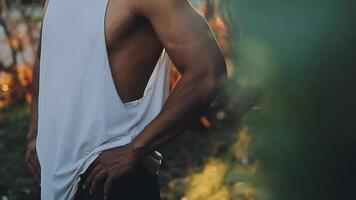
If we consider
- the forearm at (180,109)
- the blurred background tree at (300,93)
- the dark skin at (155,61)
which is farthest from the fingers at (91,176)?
the blurred background tree at (300,93)

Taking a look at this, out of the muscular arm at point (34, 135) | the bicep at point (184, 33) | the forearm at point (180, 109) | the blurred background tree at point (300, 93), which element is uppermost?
the blurred background tree at point (300, 93)

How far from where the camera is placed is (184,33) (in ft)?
8.12

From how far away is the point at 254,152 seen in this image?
168 centimetres

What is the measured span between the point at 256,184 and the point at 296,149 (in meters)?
0.20

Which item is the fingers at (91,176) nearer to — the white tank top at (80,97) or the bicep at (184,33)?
the white tank top at (80,97)

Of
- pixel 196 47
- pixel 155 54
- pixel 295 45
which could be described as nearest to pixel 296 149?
pixel 295 45

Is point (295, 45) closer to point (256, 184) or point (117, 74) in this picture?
point (256, 184)

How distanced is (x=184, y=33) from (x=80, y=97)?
1.31ft

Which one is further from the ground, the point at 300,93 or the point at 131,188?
the point at 300,93

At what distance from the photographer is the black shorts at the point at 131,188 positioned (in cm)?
268

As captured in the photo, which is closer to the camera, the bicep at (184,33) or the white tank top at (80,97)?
the bicep at (184,33)

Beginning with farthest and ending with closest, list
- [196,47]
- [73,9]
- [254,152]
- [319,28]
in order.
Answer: [73,9], [196,47], [254,152], [319,28]

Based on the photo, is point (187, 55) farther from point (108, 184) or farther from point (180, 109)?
point (108, 184)

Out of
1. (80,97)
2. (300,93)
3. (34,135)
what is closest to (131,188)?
(80,97)
